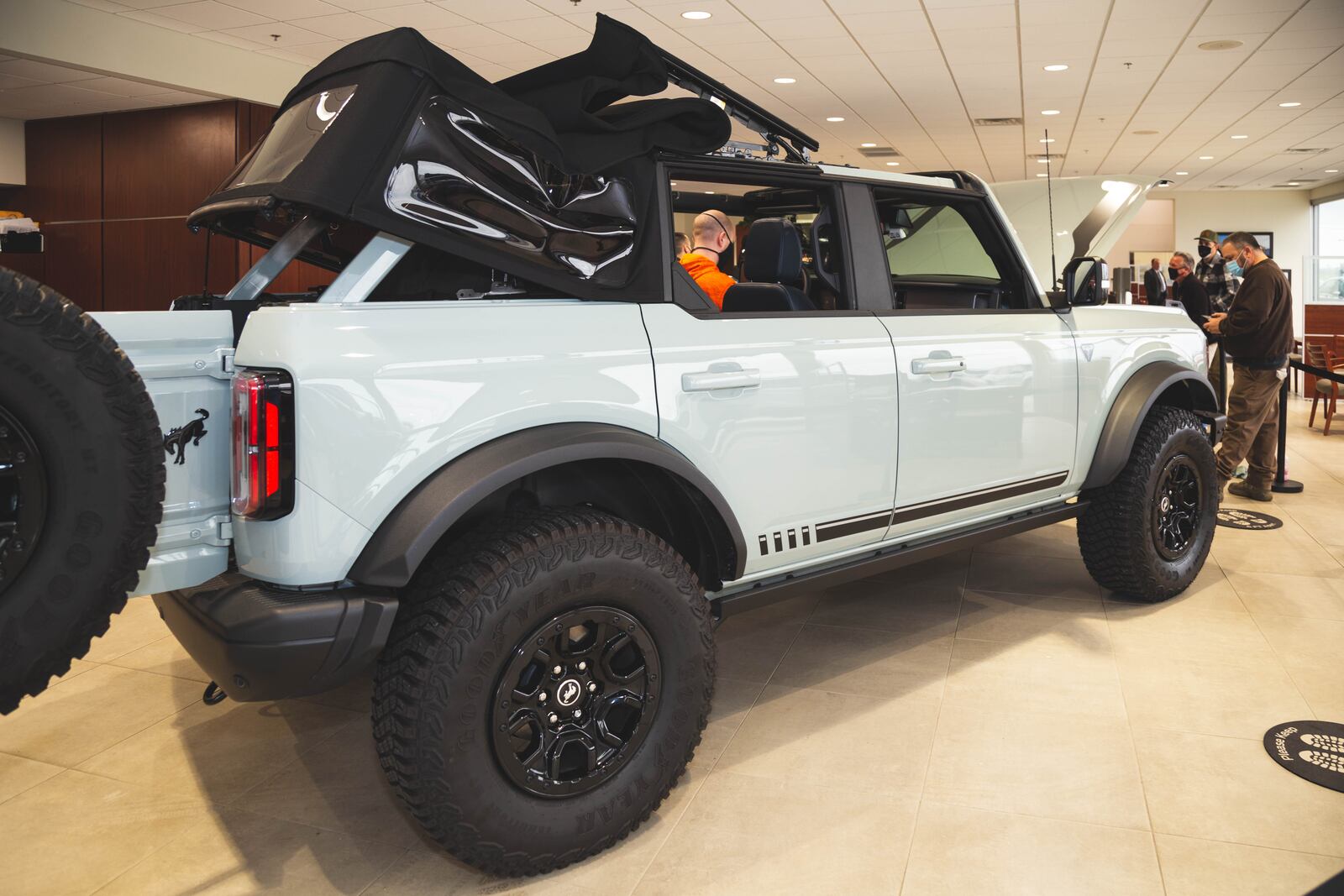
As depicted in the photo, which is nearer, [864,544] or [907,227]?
[864,544]

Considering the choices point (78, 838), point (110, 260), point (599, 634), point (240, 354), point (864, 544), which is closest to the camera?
point (240, 354)

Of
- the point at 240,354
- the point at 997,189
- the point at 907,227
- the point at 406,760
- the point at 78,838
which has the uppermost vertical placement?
the point at 997,189

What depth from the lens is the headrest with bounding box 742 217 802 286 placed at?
8.68ft

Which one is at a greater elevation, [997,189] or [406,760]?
[997,189]

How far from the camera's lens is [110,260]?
1011cm

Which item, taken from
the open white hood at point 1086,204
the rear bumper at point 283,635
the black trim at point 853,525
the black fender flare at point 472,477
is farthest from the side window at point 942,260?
the rear bumper at point 283,635

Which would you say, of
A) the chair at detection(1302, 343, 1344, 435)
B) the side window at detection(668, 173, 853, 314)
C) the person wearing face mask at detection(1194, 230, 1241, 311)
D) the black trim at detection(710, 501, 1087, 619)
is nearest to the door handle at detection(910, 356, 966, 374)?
the side window at detection(668, 173, 853, 314)

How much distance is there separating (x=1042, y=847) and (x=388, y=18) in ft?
24.6

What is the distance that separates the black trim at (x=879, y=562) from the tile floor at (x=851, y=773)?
41 centimetres

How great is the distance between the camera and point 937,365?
8.98 ft

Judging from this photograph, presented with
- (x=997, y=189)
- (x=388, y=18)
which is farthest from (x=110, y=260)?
(x=997, y=189)

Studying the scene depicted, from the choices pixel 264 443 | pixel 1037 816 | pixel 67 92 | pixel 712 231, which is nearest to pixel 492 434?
pixel 264 443

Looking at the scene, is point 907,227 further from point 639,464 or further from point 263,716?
point 263,716

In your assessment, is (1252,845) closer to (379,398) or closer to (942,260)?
(379,398)
